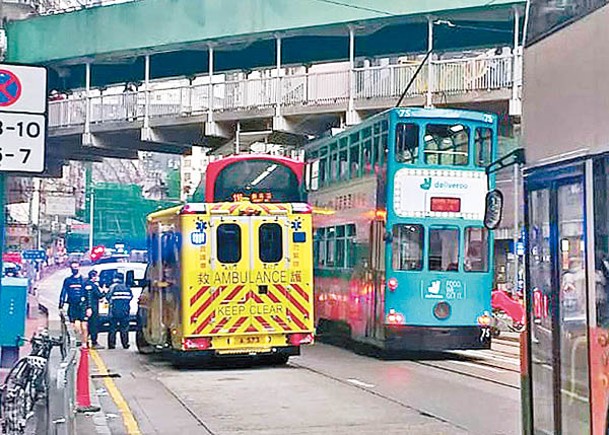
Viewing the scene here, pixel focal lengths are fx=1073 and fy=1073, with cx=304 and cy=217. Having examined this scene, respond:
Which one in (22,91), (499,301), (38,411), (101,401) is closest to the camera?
(22,91)

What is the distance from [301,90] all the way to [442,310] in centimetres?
1143

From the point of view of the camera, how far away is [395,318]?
17.9 meters

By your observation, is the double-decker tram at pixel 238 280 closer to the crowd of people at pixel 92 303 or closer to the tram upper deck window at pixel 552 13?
the crowd of people at pixel 92 303

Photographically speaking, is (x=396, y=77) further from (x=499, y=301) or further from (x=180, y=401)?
(x=180, y=401)

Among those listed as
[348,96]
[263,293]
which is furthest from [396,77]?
[263,293]

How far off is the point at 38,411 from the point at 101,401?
6.01 metres

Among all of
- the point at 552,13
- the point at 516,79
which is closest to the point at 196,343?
the point at 552,13

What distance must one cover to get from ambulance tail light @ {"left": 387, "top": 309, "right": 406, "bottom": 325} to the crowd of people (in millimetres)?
5775

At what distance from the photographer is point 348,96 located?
26875 mm

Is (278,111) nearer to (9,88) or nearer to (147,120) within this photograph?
(147,120)

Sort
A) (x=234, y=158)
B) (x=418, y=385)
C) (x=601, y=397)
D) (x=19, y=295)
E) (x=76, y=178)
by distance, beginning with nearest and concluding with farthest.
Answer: (x=601, y=397) < (x=418, y=385) < (x=19, y=295) < (x=234, y=158) < (x=76, y=178)

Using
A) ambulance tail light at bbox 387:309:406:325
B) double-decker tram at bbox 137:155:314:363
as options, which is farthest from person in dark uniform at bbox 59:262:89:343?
ambulance tail light at bbox 387:309:406:325

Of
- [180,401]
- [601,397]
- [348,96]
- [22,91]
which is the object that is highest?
[348,96]

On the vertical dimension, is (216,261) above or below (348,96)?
below
